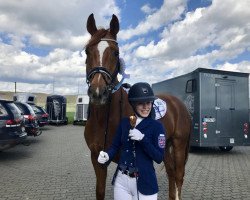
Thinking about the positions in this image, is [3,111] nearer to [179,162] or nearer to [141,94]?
[179,162]

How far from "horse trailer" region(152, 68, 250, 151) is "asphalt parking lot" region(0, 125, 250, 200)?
0.71 meters

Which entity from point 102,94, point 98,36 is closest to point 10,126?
point 98,36

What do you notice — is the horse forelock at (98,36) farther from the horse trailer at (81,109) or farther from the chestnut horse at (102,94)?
the horse trailer at (81,109)

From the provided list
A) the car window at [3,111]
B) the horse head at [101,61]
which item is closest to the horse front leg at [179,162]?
the horse head at [101,61]

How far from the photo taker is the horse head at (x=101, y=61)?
3.64 m

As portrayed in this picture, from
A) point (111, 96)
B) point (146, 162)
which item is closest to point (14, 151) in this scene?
point (111, 96)

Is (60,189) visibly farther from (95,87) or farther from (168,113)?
(95,87)

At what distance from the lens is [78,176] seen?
886 cm

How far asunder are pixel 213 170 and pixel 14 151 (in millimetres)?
7996

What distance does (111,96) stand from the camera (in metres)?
4.43

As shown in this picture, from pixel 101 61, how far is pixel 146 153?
123cm

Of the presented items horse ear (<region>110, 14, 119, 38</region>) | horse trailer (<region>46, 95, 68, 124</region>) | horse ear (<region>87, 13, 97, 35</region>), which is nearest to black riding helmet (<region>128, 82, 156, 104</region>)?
horse ear (<region>110, 14, 119, 38</region>)

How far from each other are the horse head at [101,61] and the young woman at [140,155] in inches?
16.1

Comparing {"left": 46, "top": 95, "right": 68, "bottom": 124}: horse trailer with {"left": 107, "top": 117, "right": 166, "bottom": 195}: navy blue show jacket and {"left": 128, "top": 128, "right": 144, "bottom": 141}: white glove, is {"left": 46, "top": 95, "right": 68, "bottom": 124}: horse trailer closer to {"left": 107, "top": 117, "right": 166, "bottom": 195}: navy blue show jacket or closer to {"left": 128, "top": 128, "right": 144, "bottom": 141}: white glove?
{"left": 107, "top": 117, "right": 166, "bottom": 195}: navy blue show jacket
